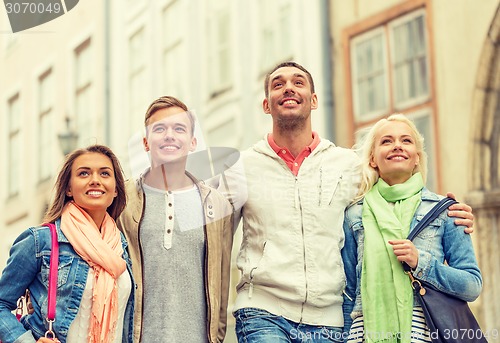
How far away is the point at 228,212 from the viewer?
12.7 feet

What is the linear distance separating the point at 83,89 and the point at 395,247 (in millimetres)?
7472

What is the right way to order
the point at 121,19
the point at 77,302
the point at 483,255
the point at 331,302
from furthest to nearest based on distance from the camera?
the point at 121,19 < the point at 483,255 < the point at 331,302 < the point at 77,302

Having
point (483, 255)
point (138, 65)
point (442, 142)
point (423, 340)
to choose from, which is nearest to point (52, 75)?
point (138, 65)

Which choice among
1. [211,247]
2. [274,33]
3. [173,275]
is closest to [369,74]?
[274,33]

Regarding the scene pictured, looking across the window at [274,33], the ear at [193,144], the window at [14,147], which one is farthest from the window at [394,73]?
the ear at [193,144]

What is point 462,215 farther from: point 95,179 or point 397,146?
point 95,179

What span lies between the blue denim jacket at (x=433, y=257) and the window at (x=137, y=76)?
6.56 metres

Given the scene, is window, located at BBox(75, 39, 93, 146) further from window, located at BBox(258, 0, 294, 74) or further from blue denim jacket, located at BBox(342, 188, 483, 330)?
blue denim jacket, located at BBox(342, 188, 483, 330)

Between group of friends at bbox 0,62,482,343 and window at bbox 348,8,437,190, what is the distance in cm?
390

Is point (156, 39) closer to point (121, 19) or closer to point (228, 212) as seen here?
point (121, 19)

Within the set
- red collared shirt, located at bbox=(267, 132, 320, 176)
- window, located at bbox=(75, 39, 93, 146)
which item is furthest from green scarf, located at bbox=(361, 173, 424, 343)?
window, located at bbox=(75, 39, 93, 146)

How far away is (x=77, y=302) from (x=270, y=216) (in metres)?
0.84

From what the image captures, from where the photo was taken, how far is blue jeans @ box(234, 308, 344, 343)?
3.61 meters
